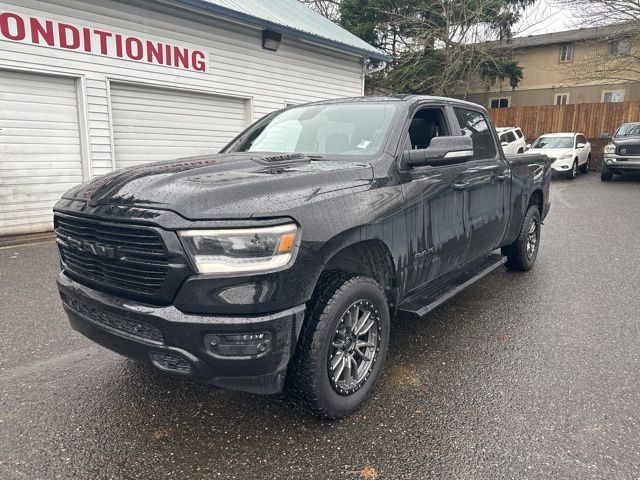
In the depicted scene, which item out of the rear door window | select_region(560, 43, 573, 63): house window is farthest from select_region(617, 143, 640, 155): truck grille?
select_region(560, 43, 573, 63): house window

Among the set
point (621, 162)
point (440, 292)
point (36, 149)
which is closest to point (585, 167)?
point (621, 162)

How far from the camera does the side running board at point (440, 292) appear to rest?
10.9 feet

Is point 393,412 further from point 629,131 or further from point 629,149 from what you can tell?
point 629,131

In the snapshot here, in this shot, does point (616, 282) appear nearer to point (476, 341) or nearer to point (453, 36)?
point (476, 341)

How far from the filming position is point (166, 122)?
9.41 metres

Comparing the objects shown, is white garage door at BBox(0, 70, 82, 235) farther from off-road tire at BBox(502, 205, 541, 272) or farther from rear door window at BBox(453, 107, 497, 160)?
off-road tire at BBox(502, 205, 541, 272)

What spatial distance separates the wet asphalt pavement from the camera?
2363mm

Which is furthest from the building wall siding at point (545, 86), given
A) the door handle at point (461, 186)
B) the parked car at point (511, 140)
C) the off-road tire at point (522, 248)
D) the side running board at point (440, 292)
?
the door handle at point (461, 186)

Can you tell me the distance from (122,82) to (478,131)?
6663mm

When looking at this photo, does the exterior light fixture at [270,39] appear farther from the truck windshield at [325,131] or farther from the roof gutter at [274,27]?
the truck windshield at [325,131]

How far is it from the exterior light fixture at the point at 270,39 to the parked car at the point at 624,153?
1107 cm

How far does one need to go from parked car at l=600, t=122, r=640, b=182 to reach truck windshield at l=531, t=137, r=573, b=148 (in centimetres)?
Result: 150

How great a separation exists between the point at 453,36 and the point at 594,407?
25344 millimetres

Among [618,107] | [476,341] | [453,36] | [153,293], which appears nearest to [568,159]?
[618,107]
